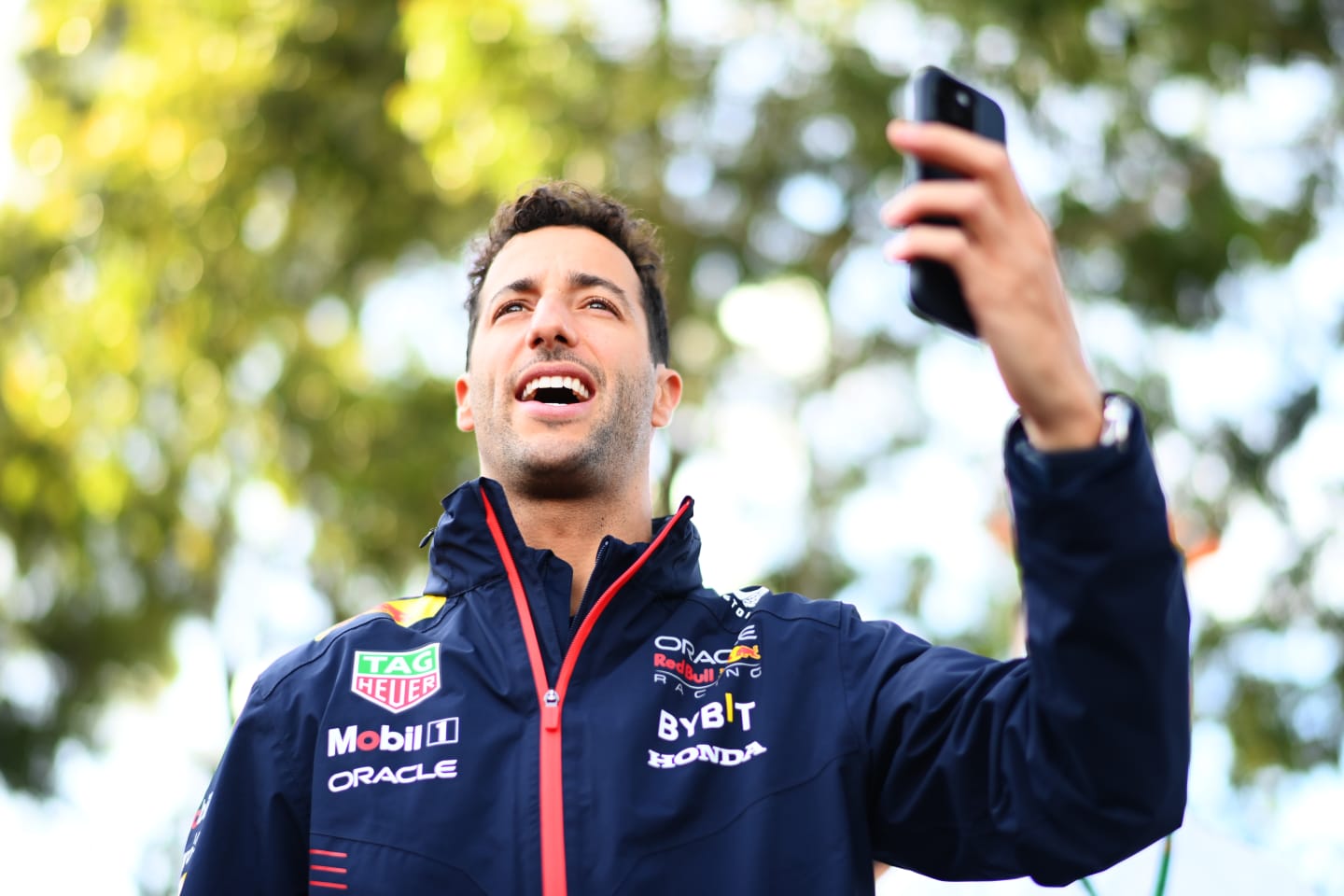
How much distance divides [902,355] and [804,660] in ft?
27.6

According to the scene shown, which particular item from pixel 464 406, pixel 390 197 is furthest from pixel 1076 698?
pixel 390 197

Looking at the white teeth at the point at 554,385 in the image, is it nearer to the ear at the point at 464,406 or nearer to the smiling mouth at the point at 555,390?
the smiling mouth at the point at 555,390

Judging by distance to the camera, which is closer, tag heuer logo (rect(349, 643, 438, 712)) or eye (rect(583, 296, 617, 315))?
tag heuer logo (rect(349, 643, 438, 712))

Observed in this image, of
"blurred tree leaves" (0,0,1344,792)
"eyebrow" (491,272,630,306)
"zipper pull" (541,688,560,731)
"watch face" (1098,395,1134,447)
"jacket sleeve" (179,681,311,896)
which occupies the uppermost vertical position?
→ "blurred tree leaves" (0,0,1344,792)

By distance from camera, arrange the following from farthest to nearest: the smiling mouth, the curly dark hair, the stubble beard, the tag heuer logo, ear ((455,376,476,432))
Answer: the curly dark hair < ear ((455,376,476,432)) < the smiling mouth < the stubble beard < the tag heuer logo

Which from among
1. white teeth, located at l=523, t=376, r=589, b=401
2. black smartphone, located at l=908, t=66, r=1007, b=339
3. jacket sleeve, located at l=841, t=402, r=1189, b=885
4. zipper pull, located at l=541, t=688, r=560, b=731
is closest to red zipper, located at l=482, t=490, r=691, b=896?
zipper pull, located at l=541, t=688, r=560, b=731

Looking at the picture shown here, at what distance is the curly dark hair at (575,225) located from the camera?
11.3 feet

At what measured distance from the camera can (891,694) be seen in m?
2.44

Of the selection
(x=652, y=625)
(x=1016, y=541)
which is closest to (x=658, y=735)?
(x=652, y=625)

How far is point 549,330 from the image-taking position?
299cm

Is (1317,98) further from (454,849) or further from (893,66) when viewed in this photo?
(454,849)

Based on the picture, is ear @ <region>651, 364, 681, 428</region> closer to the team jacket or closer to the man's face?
the man's face

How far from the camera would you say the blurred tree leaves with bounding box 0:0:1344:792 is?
789 centimetres

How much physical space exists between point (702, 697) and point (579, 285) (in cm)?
103
